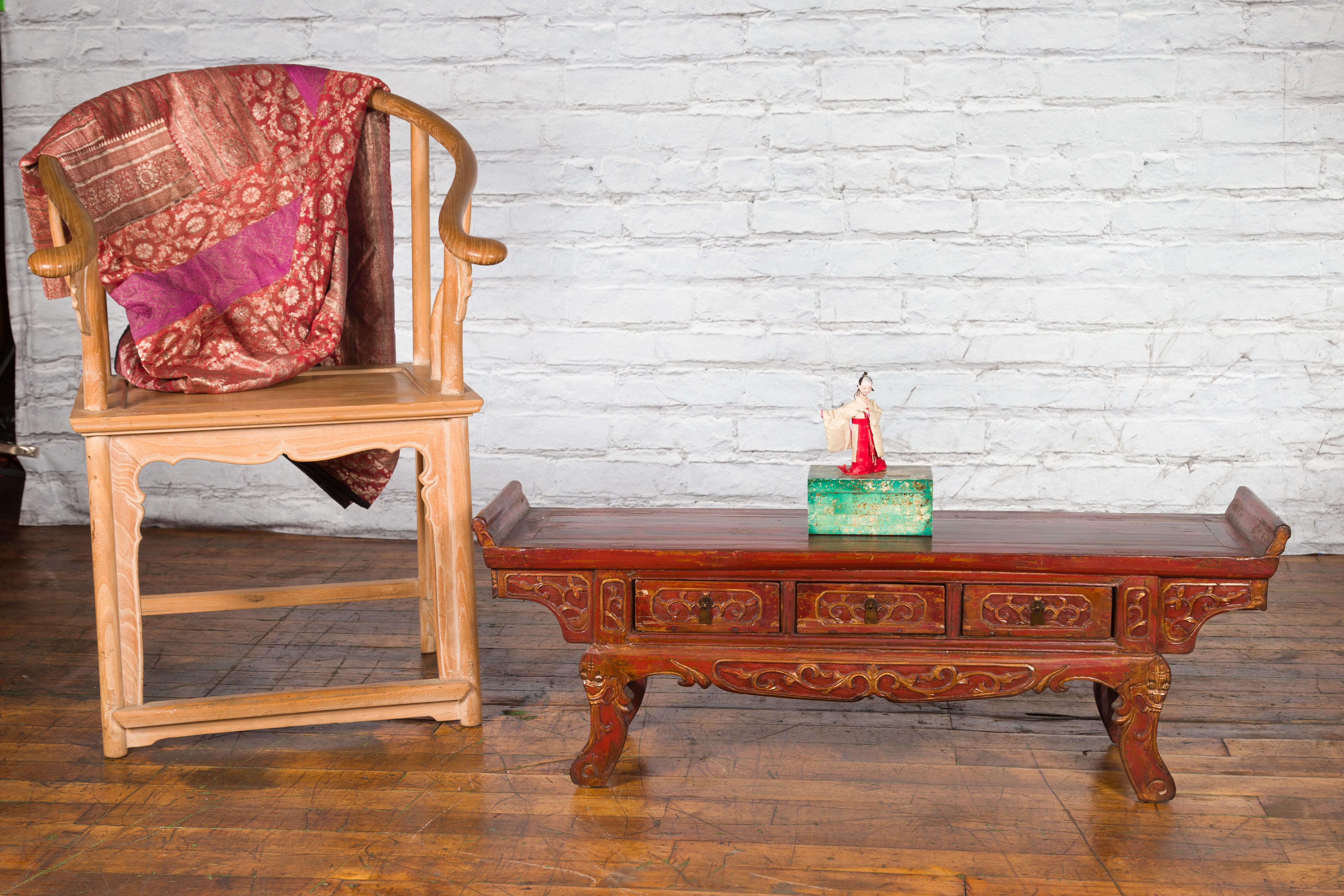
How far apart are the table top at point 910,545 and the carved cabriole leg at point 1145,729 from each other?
0.15 metres

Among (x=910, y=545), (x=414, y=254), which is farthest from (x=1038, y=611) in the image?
(x=414, y=254)

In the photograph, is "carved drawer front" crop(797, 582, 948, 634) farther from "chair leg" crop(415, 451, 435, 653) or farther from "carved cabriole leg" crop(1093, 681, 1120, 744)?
"chair leg" crop(415, 451, 435, 653)

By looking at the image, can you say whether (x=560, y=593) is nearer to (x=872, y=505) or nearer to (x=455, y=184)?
(x=872, y=505)

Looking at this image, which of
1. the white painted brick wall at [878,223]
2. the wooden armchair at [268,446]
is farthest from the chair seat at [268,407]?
the white painted brick wall at [878,223]

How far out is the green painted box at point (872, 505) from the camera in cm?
172

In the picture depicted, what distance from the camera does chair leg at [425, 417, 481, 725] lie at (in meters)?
1.92

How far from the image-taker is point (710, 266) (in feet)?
9.64

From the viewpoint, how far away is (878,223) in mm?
2889

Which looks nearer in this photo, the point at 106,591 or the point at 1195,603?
the point at 1195,603

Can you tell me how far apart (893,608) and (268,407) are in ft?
3.14

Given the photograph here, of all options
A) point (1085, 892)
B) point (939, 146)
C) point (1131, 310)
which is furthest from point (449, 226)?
point (1131, 310)

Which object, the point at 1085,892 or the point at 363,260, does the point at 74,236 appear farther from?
the point at 1085,892

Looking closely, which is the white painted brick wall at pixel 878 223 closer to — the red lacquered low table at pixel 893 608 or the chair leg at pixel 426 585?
the chair leg at pixel 426 585

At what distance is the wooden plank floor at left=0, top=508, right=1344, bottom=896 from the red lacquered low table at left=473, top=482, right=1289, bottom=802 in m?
0.14
